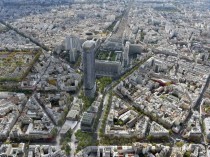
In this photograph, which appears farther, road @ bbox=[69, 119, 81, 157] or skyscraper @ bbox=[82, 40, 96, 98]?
skyscraper @ bbox=[82, 40, 96, 98]

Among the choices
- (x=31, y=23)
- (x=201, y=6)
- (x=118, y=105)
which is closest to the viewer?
(x=118, y=105)

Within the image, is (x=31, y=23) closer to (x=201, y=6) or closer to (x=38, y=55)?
A: (x=38, y=55)

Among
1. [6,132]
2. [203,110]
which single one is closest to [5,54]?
[6,132]

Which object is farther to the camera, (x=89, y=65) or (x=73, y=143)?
(x=89, y=65)

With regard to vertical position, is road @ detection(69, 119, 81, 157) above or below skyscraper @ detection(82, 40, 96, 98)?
below

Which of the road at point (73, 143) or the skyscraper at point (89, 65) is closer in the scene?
the road at point (73, 143)

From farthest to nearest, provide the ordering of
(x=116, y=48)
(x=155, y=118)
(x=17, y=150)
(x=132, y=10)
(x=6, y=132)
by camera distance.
A: (x=132, y=10) → (x=116, y=48) → (x=155, y=118) → (x=6, y=132) → (x=17, y=150)

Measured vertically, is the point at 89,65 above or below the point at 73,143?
above

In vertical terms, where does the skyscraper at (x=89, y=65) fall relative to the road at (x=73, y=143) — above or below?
above
